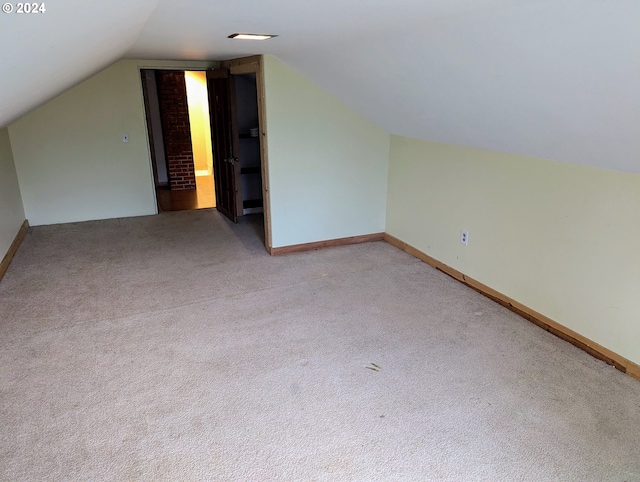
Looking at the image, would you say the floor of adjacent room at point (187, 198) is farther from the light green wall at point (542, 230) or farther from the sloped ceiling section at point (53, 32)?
the sloped ceiling section at point (53, 32)

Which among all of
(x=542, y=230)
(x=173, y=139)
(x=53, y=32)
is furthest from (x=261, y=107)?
(x=173, y=139)

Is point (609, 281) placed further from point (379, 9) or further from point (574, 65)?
point (379, 9)

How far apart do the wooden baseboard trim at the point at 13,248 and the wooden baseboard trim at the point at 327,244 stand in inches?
91.2

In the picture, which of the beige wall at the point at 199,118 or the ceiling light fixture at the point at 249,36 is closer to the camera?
the ceiling light fixture at the point at 249,36

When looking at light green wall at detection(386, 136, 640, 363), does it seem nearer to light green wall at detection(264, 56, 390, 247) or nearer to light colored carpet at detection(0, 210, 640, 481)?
light colored carpet at detection(0, 210, 640, 481)

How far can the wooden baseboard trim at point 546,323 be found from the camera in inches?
96.4

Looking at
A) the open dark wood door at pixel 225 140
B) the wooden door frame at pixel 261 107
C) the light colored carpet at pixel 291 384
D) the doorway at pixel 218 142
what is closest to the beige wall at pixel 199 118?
the doorway at pixel 218 142

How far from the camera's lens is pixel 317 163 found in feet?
13.5

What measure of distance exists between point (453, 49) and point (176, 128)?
5.76 m

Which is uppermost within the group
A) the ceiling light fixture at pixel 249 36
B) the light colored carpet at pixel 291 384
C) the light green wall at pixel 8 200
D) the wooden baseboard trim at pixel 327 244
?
the ceiling light fixture at pixel 249 36

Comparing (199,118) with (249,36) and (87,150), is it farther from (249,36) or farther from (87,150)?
(249,36)

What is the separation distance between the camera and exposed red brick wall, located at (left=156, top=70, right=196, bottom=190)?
22.2 ft

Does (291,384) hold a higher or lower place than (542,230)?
lower

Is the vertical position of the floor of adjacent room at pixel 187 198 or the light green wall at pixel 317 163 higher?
the light green wall at pixel 317 163
